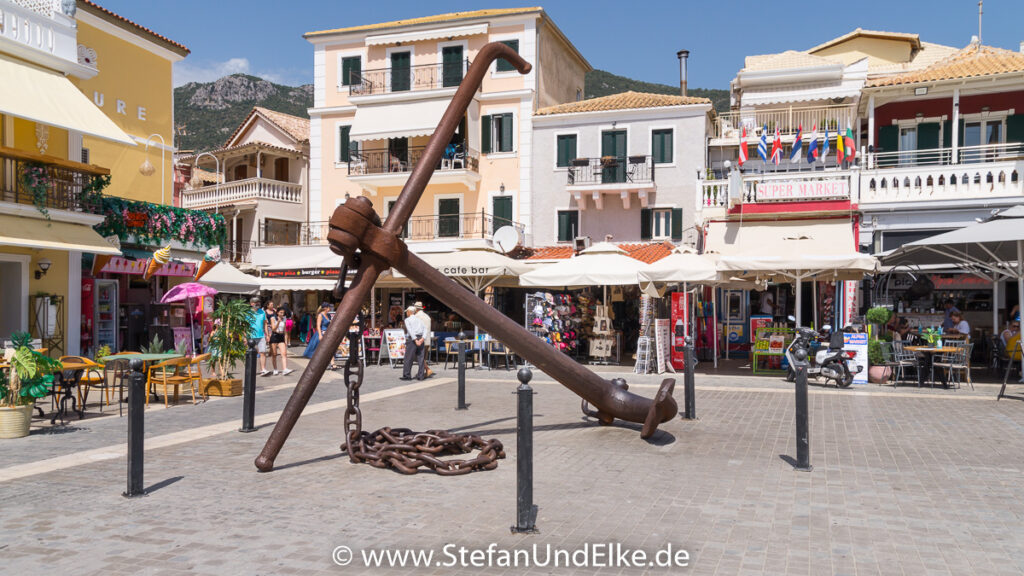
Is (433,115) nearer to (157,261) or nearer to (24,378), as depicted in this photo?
(157,261)

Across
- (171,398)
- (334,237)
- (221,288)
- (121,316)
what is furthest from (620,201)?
(334,237)

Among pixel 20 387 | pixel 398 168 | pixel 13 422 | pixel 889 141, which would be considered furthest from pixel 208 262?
pixel 889 141

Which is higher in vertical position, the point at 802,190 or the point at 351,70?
the point at 351,70

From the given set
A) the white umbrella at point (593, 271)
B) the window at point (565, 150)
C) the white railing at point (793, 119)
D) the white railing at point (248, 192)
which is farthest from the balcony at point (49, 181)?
the white railing at point (793, 119)

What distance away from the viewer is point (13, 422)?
8492mm

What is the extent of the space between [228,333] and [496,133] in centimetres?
1835

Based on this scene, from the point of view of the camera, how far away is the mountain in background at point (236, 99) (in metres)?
68.3

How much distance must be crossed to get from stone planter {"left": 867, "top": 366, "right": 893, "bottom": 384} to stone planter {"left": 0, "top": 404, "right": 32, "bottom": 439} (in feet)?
47.1

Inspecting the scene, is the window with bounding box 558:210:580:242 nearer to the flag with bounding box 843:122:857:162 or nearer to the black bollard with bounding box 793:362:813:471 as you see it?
the flag with bounding box 843:122:857:162

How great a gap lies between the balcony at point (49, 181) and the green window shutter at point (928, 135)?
69.3ft

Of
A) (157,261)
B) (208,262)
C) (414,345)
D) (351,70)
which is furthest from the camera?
(351,70)

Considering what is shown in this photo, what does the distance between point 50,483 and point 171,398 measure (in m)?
6.14

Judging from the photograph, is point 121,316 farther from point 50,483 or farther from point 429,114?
point 50,483

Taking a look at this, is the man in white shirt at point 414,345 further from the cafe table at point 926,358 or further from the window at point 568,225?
the window at point 568,225
